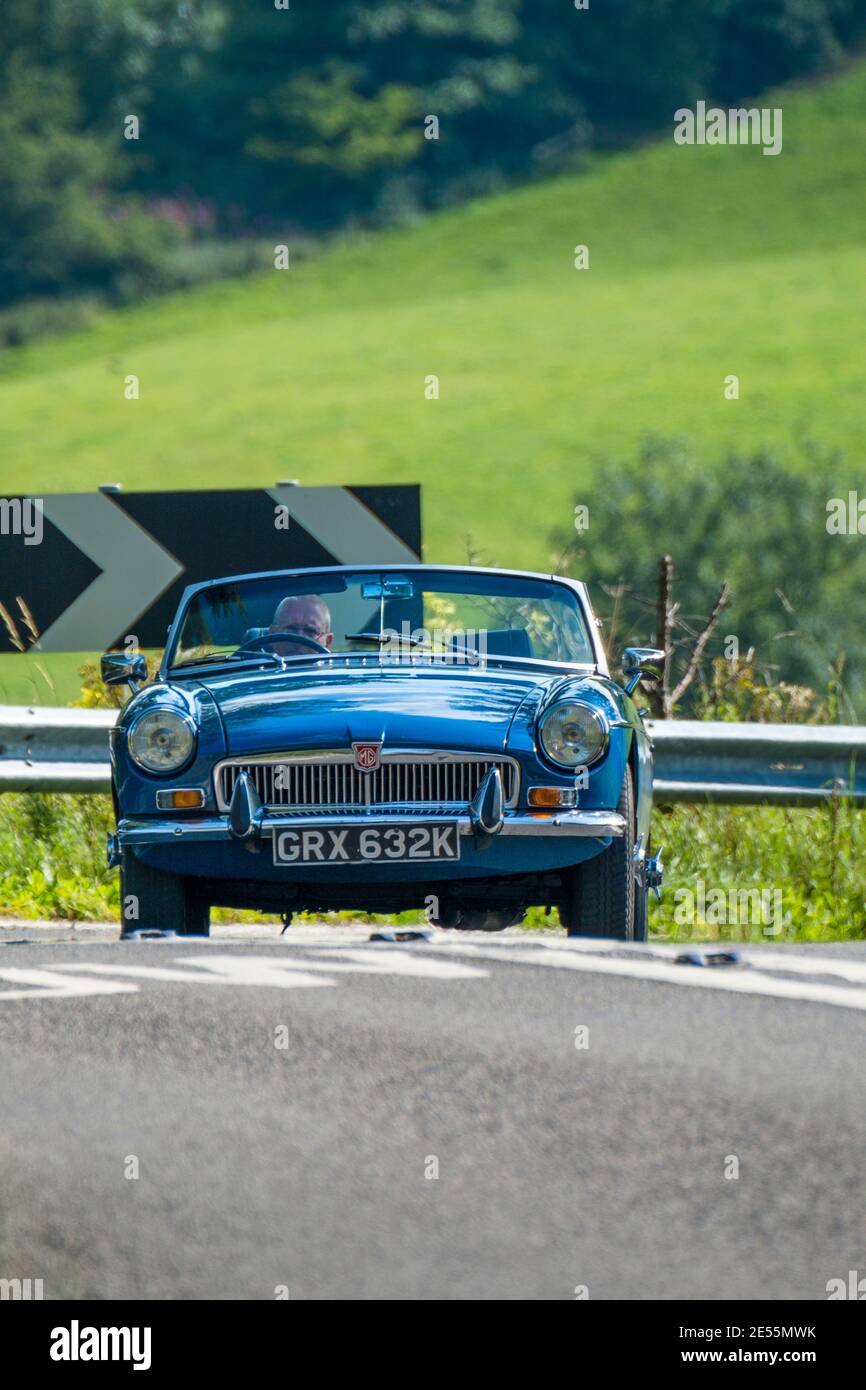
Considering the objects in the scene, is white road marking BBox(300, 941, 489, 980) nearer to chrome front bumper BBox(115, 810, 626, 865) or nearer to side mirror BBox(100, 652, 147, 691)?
chrome front bumper BBox(115, 810, 626, 865)

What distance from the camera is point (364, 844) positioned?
6797mm

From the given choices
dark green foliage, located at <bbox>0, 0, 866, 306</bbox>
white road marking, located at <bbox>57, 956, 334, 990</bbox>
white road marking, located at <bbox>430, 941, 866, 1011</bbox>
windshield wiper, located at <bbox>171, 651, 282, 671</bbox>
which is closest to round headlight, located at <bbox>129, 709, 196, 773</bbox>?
windshield wiper, located at <bbox>171, 651, 282, 671</bbox>

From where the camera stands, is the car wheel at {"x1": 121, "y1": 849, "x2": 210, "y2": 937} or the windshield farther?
the windshield

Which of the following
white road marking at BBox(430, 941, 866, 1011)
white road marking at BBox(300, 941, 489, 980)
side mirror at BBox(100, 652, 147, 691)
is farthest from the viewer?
side mirror at BBox(100, 652, 147, 691)

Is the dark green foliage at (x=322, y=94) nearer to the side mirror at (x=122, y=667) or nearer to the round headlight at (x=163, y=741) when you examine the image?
the side mirror at (x=122, y=667)

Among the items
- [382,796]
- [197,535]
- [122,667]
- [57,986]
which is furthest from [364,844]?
[197,535]

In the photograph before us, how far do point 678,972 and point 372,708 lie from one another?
1491 millimetres

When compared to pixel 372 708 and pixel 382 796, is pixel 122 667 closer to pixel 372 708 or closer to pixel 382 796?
pixel 372 708

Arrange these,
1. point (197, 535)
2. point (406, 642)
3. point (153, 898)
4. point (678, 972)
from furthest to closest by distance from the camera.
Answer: point (197, 535), point (406, 642), point (153, 898), point (678, 972)

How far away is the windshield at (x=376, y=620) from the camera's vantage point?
7859 mm

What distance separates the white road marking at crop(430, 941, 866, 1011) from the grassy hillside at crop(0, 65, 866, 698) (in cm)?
4766

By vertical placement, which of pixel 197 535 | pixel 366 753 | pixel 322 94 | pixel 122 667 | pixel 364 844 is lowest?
pixel 364 844

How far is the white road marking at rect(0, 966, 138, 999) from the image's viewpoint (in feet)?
19.6
